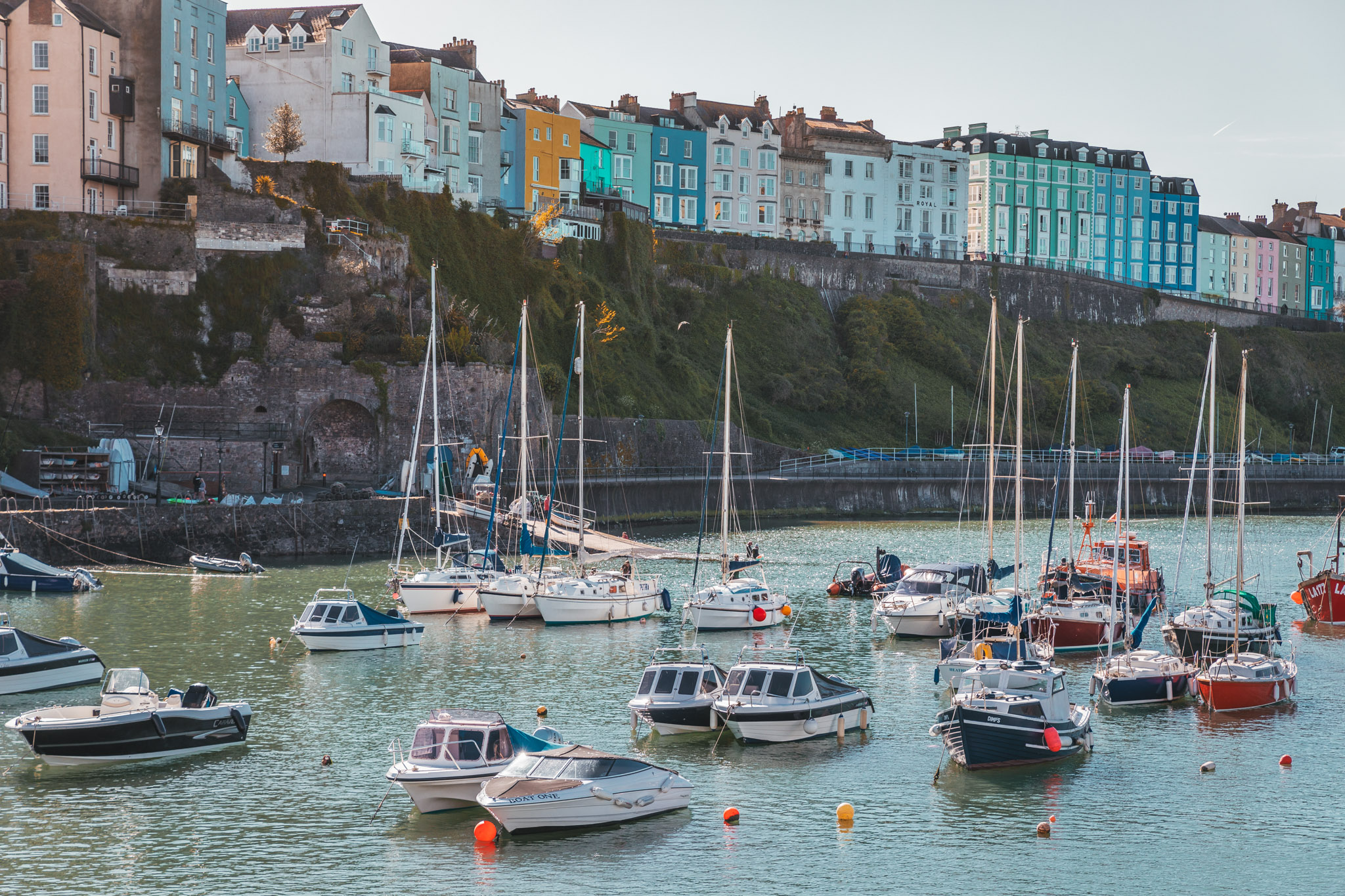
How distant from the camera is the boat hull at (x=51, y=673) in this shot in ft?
105

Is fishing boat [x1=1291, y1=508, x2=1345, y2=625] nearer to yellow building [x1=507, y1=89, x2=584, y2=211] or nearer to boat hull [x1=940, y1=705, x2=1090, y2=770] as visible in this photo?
boat hull [x1=940, y1=705, x2=1090, y2=770]

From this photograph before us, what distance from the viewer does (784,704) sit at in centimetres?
2827

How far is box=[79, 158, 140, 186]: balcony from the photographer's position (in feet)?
220

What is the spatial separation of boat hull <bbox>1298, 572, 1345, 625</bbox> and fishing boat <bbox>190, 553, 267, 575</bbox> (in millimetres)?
36152

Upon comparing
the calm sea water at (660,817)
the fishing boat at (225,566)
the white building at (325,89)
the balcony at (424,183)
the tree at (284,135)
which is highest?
the white building at (325,89)

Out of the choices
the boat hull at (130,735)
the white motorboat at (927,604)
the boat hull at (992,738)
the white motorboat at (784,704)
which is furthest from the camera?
the white motorboat at (927,604)

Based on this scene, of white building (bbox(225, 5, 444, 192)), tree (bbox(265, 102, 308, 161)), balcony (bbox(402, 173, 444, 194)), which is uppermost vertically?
white building (bbox(225, 5, 444, 192))

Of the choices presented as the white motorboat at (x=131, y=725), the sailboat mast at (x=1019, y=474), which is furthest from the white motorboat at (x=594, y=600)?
the white motorboat at (x=131, y=725)

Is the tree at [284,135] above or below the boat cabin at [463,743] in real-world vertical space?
above

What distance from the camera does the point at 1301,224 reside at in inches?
6265

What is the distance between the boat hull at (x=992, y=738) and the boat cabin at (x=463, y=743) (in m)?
8.57

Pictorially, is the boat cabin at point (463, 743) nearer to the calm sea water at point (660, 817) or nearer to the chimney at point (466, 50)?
the calm sea water at point (660, 817)

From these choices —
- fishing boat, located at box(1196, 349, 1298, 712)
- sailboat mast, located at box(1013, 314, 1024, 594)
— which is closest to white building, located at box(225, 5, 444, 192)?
sailboat mast, located at box(1013, 314, 1024, 594)

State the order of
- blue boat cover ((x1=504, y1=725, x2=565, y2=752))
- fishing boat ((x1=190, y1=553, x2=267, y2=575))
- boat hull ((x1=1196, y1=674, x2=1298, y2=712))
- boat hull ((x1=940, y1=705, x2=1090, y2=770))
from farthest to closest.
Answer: fishing boat ((x1=190, y1=553, x2=267, y2=575)), boat hull ((x1=1196, y1=674, x2=1298, y2=712)), boat hull ((x1=940, y1=705, x2=1090, y2=770)), blue boat cover ((x1=504, y1=725, x2=565, y2=752))
